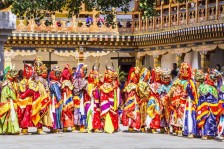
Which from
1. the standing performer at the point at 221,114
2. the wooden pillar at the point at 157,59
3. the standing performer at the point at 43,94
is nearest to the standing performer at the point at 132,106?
the standing performer at the point at 43,94

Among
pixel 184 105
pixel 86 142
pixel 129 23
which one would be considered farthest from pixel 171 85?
pixel 129 23

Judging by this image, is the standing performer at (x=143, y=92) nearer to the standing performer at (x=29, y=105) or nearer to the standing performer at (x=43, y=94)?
the standing performer at (x=43, y=94)

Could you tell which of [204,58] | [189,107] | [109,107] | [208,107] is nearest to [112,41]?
[204,58]

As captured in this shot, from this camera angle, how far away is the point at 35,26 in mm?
37750

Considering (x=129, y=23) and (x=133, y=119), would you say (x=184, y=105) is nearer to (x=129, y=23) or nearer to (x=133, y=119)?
(x=133, y=119)

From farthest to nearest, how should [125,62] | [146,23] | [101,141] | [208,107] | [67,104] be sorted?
[125,62]
[146,23]
[67,104]
[208,107]
[101,141]

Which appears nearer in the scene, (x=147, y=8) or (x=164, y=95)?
(x=164, y=95)

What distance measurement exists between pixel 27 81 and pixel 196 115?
4149 mm

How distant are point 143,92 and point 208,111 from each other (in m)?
2.29

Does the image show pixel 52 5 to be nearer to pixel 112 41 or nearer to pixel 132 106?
pixel 132 106

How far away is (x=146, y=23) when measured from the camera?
36.8 meters

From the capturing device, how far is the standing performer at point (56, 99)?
19.2m

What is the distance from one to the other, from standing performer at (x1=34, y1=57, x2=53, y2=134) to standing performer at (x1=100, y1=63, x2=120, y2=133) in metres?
1.37

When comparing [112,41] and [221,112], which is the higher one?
[112,41]
